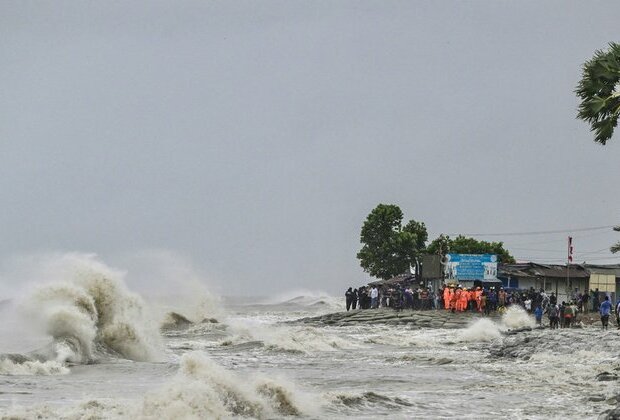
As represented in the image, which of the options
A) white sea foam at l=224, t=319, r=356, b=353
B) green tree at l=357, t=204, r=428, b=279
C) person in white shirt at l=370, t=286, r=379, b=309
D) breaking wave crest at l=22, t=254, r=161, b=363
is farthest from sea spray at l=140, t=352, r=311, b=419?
green tree at l=357, t=204, r=428, b=279

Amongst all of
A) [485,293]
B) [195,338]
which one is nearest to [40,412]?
[195,338]

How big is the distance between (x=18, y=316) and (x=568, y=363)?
15.6 meters

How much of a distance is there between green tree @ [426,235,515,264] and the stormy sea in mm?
40195

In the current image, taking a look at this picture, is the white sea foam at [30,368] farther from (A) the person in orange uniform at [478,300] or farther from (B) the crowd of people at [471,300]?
(A) the person in orange uniform at [478,300]

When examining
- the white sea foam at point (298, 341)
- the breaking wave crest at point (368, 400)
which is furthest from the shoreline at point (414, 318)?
the breaking wave crest at point (368, 400)

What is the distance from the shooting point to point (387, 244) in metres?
80.3

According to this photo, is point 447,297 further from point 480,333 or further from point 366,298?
point 480,333

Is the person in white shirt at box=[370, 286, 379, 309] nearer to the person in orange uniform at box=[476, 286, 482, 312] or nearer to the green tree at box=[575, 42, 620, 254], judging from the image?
the person in orange uniform at box=[476, 286, 482, 312]

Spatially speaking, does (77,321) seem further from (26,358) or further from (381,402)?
(381,402)

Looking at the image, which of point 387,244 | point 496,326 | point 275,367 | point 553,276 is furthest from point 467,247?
point 275,367

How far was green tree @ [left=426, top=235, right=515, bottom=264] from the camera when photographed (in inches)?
3290

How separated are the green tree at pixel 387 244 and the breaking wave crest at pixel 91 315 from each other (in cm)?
4826

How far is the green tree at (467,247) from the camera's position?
83.6 metres

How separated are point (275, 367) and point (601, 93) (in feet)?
34.1
